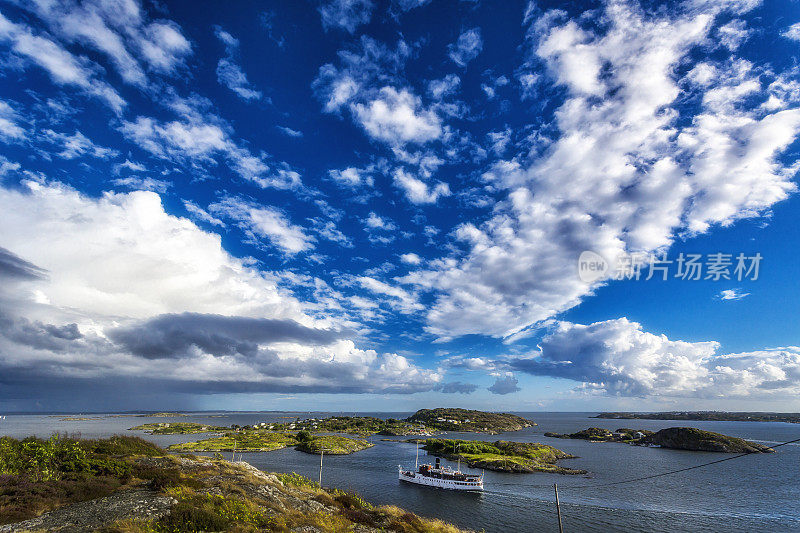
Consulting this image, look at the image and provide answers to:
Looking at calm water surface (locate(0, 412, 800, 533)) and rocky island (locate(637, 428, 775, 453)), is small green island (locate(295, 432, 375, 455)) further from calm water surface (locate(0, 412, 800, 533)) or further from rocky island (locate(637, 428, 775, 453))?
rocky island (locate(637, 428, 775, 453))

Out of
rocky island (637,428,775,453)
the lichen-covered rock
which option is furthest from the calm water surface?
the lichen-covered rock

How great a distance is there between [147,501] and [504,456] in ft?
401

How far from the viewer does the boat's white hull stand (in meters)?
87.8

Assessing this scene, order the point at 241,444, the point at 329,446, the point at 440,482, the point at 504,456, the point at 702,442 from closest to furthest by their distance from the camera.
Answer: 1. the point at 440,482
2. the point at 504,456
3. the point at 241,444
4. the point at 329,446
5. the point at 702,442

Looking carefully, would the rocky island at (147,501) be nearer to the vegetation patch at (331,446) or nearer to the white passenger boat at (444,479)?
the white passenger boat at (444,479)

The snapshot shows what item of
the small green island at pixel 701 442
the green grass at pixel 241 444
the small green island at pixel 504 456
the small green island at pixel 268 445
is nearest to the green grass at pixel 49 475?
the small green island at pixel 268 445

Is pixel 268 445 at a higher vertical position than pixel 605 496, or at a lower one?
lower

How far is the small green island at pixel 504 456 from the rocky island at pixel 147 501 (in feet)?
279

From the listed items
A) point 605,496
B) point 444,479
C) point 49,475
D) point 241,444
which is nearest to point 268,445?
point 241,444

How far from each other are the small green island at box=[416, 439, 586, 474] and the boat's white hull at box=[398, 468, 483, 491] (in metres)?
30.4

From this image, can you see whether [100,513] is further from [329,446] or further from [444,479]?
[329,446]

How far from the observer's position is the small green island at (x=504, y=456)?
11329 centimetres

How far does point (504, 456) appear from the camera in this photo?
127 metres

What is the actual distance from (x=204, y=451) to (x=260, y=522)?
420 feet
